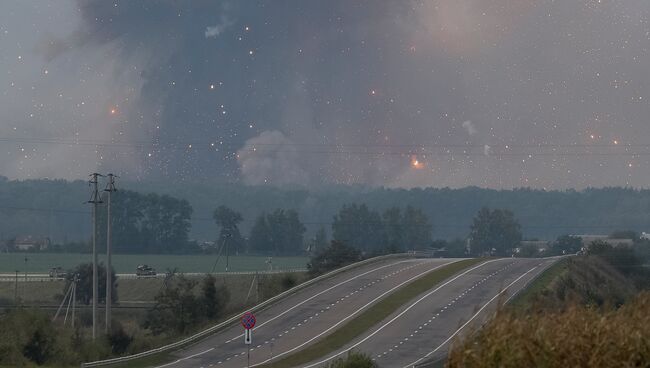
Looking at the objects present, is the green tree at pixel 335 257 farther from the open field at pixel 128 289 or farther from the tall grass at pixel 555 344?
the tall grass at pixel 555 344

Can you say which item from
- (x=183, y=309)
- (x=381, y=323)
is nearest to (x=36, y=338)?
(x=381, y=323)

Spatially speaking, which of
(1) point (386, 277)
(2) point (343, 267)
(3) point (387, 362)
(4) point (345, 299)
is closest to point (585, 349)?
(3) point (387, 362)

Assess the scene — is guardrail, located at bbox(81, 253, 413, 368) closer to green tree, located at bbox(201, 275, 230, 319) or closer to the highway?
the highway

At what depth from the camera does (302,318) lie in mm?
74875

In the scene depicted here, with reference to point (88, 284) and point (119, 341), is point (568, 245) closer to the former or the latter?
point (88, 284)

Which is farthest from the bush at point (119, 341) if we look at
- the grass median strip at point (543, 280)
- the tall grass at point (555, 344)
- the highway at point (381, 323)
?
the tall grass at point (555, 344)

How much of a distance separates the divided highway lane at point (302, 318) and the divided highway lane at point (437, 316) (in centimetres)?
361

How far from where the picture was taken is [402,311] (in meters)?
76.1

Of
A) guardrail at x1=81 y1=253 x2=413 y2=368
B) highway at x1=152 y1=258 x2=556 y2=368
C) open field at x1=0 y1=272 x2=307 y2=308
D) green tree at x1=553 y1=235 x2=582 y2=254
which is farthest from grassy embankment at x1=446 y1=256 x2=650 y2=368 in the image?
green tree at x1=553 y1=235 x2=582 y2=254

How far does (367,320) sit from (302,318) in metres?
5.06

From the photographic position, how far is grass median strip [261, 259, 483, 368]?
59.3 meters

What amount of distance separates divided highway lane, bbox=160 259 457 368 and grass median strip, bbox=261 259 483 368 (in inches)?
32.4

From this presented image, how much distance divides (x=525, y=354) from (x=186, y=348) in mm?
53409

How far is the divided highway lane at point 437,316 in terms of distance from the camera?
192ft
